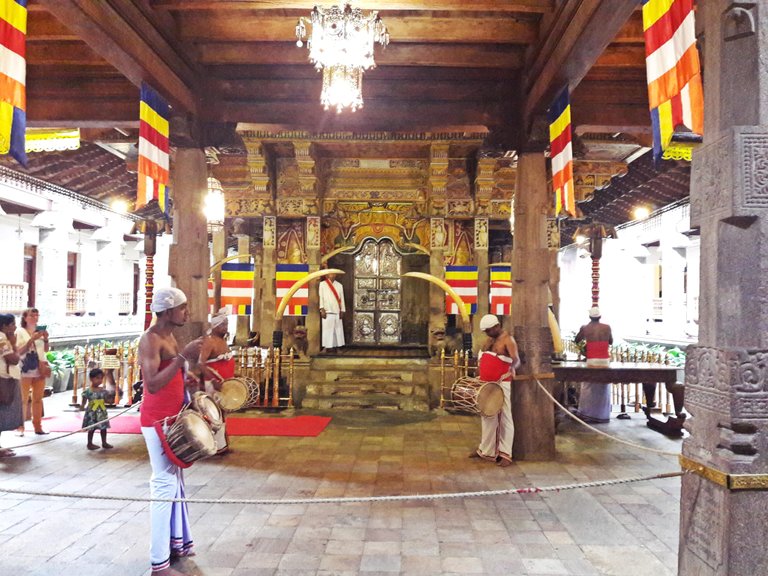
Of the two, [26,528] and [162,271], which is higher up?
[162,271]

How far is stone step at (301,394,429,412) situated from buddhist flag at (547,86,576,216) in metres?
5.42

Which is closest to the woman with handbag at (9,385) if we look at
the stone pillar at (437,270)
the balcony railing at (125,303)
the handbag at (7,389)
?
the handbag at (7,389)

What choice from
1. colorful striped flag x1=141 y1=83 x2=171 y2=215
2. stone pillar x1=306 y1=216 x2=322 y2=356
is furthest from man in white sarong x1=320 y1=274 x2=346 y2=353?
colorful striped flag x1=141 y1=83 x2=171 y2=215

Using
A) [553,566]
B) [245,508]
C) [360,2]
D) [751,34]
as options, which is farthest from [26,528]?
[751,34]

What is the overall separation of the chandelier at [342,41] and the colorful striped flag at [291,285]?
6572 mm

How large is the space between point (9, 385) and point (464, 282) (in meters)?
8.67

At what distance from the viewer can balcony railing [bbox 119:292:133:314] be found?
86.5 ft

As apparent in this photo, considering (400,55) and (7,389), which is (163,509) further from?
(400,55)

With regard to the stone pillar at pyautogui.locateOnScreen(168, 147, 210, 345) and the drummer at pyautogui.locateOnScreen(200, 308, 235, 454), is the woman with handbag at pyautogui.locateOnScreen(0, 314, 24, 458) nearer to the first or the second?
the stone pillar at pyautogui.locateOnScreen(168, 147, 210, 345)

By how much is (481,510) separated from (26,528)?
4.12 m

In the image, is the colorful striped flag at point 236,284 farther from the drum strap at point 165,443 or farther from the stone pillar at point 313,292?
the drum strap at point 165,443

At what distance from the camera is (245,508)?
5.20 metres

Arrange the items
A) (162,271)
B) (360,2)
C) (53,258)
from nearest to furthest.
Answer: (360,2) < (53,258) < (162,271)

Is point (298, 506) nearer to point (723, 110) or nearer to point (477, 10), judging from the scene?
point (723, 110)
